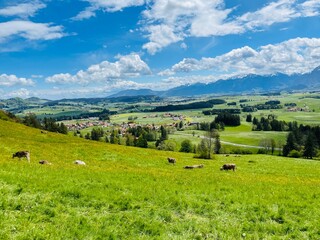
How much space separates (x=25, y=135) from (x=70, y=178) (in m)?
46.8

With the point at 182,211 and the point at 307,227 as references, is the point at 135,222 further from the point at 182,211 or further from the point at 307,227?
the point at 307,227

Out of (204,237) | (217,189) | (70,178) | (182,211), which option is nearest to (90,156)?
(70,178)

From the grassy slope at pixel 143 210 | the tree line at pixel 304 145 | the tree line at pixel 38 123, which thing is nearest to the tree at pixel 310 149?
the tree line at pixel 304 145

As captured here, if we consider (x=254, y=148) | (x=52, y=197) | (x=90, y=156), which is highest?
(x=52, y=197)

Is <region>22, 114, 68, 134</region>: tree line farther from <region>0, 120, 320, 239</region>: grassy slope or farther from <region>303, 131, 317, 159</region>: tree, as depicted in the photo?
<region>0, 120, 320, 239</region>: grassy slope

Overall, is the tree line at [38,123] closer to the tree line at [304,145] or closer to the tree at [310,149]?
the tree line at [304,145]

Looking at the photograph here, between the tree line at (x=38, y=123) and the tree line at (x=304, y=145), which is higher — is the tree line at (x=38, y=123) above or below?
above

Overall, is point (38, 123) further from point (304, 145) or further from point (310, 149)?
point (304, 145)

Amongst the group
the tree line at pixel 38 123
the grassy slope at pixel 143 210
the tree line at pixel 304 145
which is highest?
the grassy slope at pixel 143 210

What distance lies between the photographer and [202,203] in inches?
663

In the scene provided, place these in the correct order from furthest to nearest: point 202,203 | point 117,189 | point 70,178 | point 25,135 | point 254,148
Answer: point 254,148 → point 25,135 → point 70,178 → point 117,189 → point 202,203

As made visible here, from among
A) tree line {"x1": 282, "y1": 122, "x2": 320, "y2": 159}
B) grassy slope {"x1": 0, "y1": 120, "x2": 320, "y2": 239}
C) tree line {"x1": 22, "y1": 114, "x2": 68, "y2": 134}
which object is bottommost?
tree line {"x1": 282, "y1": 122, "x2": 320, "y2": 159}

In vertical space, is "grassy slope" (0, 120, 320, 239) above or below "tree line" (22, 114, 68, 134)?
above

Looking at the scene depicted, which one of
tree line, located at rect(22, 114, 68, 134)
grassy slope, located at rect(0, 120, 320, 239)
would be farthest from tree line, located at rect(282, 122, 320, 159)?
tree line, located at rect(22, 114, 68, 134)
